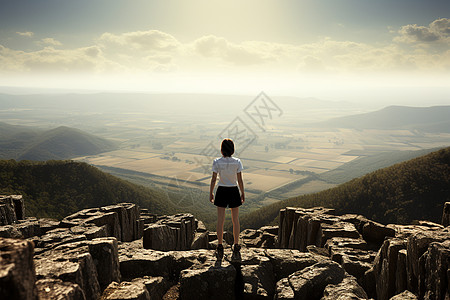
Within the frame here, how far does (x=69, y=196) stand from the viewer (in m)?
65.2

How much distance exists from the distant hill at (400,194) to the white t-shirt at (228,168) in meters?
46.0

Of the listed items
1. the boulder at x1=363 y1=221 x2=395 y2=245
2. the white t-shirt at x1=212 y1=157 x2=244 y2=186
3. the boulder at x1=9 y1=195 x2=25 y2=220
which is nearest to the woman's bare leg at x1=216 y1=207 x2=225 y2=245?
the white t-shirt at x1=212 y1=157 x2=244 y2=186

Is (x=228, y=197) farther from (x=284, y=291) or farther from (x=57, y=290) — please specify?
(x=57, y=290)

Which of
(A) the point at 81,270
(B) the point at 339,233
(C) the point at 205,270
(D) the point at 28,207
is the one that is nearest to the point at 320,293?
(C) the point at 205,270

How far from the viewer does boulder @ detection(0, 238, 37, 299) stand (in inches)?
160

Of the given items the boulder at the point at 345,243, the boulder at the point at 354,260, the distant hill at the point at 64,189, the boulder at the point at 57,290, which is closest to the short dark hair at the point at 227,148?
the boulder at the point at 57,290

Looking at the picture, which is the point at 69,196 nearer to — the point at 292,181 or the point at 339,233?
the point at 339,233

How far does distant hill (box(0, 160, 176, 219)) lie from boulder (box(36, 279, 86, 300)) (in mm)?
55334

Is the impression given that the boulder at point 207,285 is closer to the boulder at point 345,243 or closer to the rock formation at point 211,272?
the rock formation at point 211,272

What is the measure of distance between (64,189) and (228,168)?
6781 cm

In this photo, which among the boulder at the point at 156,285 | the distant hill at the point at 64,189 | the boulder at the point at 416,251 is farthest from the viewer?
the distant hill at the point at 64,189

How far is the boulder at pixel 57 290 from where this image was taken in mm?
5582

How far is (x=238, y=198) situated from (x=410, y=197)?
52.2m

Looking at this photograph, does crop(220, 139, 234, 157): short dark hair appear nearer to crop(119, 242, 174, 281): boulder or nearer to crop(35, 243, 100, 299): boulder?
crop(119, 242, 174, 281): boulder
